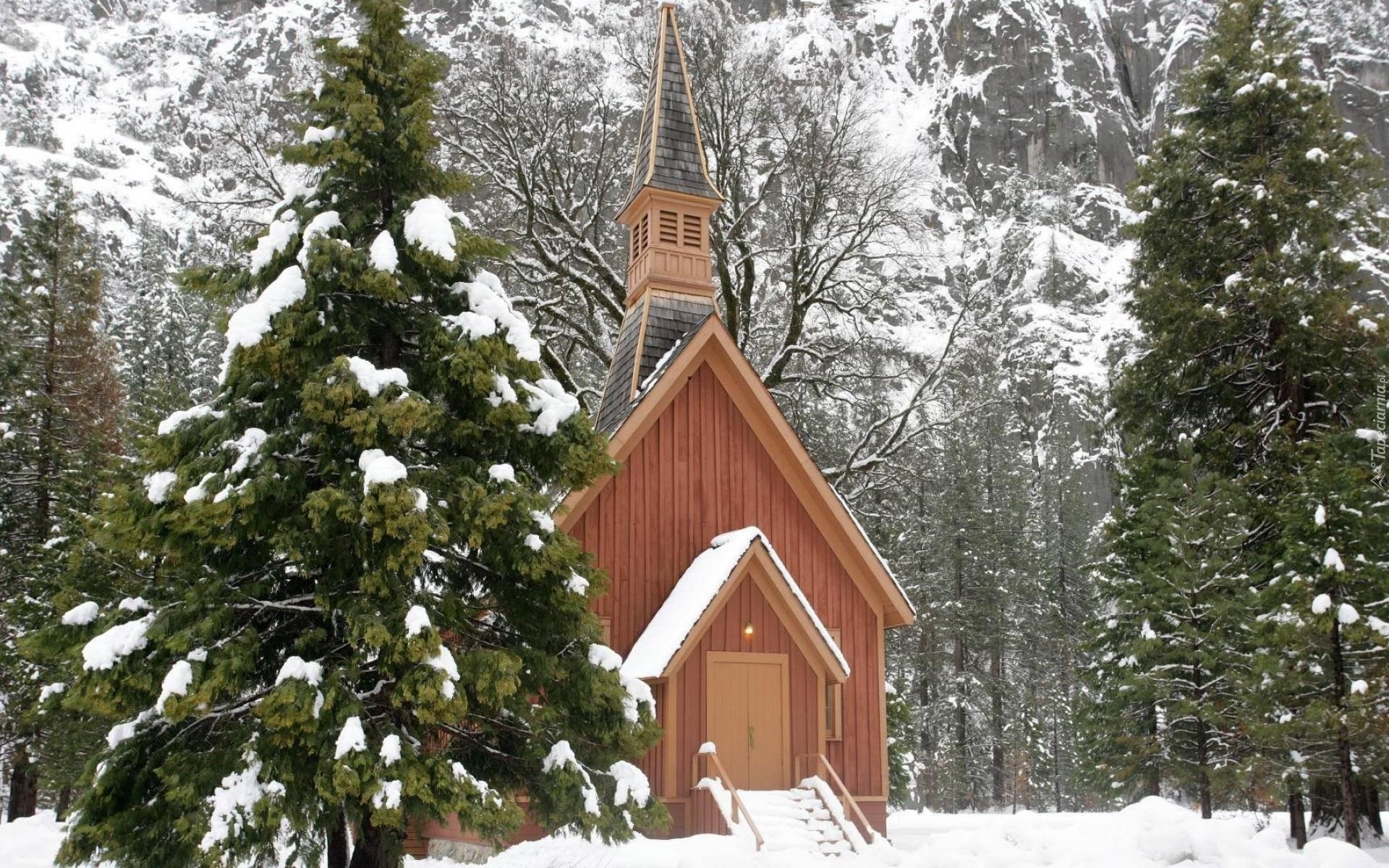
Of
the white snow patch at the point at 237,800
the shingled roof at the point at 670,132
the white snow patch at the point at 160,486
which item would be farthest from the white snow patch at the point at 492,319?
the shingled roof at the point at 670,132

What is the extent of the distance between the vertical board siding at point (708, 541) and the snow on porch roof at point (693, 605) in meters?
0.47

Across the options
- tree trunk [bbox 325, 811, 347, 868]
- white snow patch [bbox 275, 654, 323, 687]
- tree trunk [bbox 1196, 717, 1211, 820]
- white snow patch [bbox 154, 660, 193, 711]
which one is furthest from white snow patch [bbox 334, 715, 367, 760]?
tree trunk [bbox 1196, 717, 1211, 820]

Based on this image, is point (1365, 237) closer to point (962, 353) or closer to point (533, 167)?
point (962, 353)

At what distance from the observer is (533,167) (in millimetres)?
25297

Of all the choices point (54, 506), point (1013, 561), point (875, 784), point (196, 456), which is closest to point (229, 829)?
point (196, 456)

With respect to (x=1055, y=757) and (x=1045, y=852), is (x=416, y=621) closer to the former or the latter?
(x=1045, y=852)

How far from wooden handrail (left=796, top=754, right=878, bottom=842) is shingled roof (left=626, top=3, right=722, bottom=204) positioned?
31.8ft

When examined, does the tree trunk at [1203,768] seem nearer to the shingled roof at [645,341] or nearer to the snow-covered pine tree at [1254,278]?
the snow-covered pine tree at [1254,278]

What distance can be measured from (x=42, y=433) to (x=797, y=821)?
725 inches

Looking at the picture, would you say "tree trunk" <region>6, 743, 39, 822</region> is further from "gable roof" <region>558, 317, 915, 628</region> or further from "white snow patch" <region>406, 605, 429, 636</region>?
"white snow patch" <region>406, 605, 429, 636</region>

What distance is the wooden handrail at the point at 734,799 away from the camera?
1357cm

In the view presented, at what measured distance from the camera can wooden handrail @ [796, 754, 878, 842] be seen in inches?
595

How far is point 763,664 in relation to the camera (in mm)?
15992

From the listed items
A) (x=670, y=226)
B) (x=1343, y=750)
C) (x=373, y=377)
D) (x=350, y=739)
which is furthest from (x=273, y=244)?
(x=1343, y=750)
